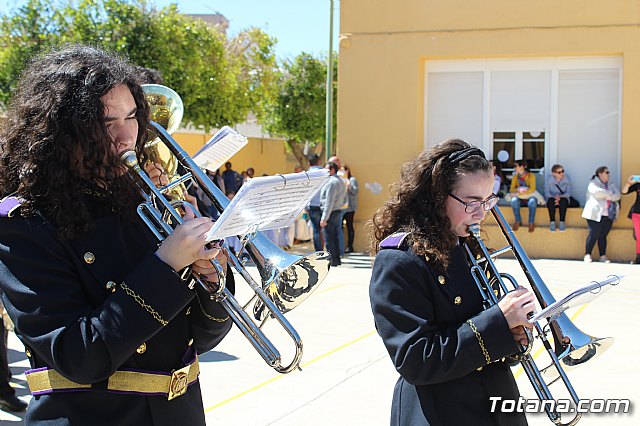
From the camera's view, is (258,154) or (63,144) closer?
(63,144)

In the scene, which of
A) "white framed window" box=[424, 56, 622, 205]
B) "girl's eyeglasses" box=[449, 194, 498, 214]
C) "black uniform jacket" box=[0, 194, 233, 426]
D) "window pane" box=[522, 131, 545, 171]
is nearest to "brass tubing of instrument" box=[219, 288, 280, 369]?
"black uniform jacket" box=[0, 194, 233, 426]

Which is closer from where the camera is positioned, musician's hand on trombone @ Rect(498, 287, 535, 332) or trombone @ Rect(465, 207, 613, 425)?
musician's hand on trombone @ Rect(498, 287, 535, 332)

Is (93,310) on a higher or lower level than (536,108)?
lower

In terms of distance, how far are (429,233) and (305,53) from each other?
103ft

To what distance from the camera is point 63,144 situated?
75.4 inches

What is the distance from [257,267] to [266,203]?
1.43ft

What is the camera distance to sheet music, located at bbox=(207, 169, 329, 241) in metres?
1.82

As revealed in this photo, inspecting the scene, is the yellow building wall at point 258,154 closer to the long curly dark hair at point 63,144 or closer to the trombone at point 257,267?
the trombone at point 257,267

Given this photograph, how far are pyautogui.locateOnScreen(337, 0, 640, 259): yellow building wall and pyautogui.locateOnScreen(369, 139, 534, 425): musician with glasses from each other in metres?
12.3

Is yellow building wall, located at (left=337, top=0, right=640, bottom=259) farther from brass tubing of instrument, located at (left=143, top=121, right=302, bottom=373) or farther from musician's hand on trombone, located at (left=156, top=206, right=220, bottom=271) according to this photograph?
musician's hand on trombone, located at (left=156, top=206, right=220, bottom=271)

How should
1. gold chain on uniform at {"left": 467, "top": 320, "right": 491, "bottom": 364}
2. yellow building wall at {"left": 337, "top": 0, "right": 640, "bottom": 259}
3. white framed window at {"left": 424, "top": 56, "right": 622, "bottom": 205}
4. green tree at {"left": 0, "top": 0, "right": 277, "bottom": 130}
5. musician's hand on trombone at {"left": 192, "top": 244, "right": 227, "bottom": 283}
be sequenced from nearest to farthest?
musician's hand on trombone at {"left": 192, "top": 244, "right": 227, "bottom": 283}, gold chain on uniform at {"left": 467, "top": 320, "right": 491, "bottom": 364}, yellow building wall at {"left": 337, "top": 0, "right": 640, "bottom": 259}, white framed window at {"left": 424, "top": 56, "right": 622, "bottom": 205}, green tree at {"left": 0, "top": 0, "right": 277, "bottom": 130}

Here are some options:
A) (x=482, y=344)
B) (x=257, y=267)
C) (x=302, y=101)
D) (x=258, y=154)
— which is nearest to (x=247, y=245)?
(x=257, y=267)

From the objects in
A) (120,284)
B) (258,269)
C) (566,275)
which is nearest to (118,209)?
(120,284)

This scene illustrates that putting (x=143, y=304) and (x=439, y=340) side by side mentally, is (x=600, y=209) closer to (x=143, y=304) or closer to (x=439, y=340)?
(x=439, y=340)
